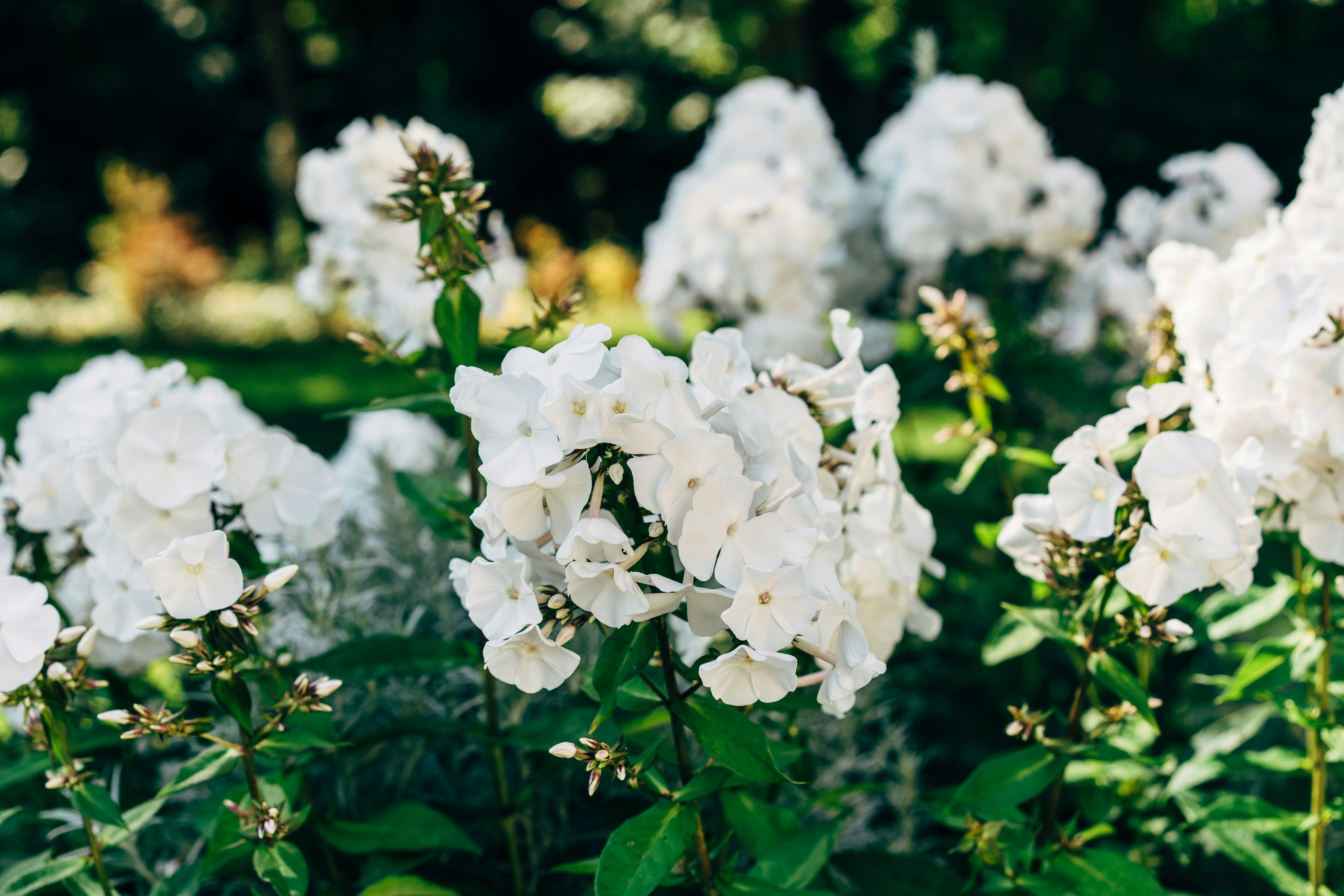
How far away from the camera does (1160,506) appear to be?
1.27 meters

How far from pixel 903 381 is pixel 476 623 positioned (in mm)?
1994

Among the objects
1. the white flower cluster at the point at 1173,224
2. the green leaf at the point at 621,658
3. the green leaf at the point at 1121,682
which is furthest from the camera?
the white flower cluster at the point at 1173,224

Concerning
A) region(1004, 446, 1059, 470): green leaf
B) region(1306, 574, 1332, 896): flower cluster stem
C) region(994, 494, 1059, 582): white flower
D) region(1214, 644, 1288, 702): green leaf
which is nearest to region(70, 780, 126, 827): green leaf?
region(994, 494, 1059, 582): white flower

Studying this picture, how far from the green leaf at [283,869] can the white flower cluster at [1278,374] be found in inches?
51.7

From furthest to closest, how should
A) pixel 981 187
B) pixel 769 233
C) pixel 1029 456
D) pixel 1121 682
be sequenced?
pixel 981 187, pixel 769 233, pixel 1029 456, pixel 1121 682

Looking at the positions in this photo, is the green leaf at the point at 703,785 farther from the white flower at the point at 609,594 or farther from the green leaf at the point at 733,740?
the white flower at the point at 609,594

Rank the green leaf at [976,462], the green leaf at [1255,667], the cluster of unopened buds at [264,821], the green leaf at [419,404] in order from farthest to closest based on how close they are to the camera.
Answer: the green leaf at [976,462] < the green leaf at [1255,667] < the green leaf at [419,404] < the cluster of unopened buds at [264,821]

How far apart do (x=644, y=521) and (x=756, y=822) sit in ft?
1.92

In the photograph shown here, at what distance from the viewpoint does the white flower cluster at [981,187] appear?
3004mm

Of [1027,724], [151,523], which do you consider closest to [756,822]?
[1027,724]

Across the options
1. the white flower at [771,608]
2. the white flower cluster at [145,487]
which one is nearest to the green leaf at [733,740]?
the white flower at [771,608]

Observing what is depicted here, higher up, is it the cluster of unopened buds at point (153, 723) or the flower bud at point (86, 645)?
the flower bud at point (86, 645)

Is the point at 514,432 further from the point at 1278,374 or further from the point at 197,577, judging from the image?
the point at 1278,374

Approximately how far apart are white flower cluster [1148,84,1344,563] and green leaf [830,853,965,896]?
0.74 metres
